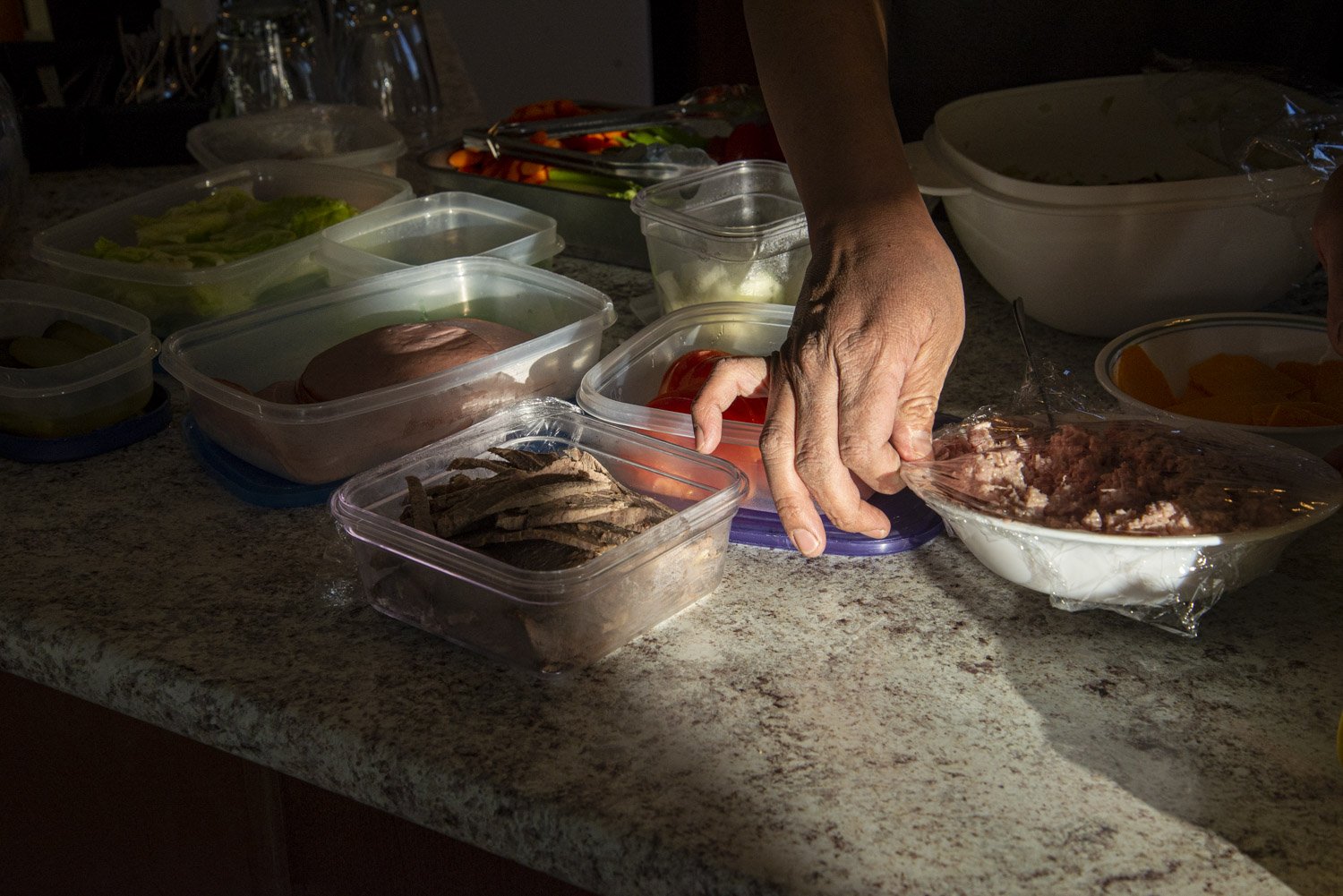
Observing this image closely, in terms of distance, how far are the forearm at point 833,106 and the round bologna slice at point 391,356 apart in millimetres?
395

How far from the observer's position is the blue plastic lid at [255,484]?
1181mm

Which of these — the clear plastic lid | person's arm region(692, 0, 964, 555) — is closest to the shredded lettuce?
the clear plastic lid

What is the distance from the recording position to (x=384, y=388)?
3.90 feet

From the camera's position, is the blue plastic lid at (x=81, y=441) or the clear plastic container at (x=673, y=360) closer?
the clear plastic container at (x=673, y=360)

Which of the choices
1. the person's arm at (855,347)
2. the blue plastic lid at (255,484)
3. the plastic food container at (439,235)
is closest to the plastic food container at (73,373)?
the blue plastic lid at (255,484)

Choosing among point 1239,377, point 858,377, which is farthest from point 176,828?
point 1239,377

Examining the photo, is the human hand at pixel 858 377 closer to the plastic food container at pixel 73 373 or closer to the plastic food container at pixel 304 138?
the plastic food container at pixel 73 373

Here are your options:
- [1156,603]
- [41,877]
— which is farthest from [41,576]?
[1156,603]

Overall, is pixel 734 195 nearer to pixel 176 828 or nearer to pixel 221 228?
pixel 221 228

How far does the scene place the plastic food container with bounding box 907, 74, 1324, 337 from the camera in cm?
133

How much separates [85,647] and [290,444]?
0.27 metres

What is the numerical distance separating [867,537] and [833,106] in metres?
0.42

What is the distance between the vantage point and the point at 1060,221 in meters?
1.35

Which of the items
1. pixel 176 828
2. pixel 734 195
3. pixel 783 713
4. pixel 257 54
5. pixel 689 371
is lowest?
pixel 176 828
